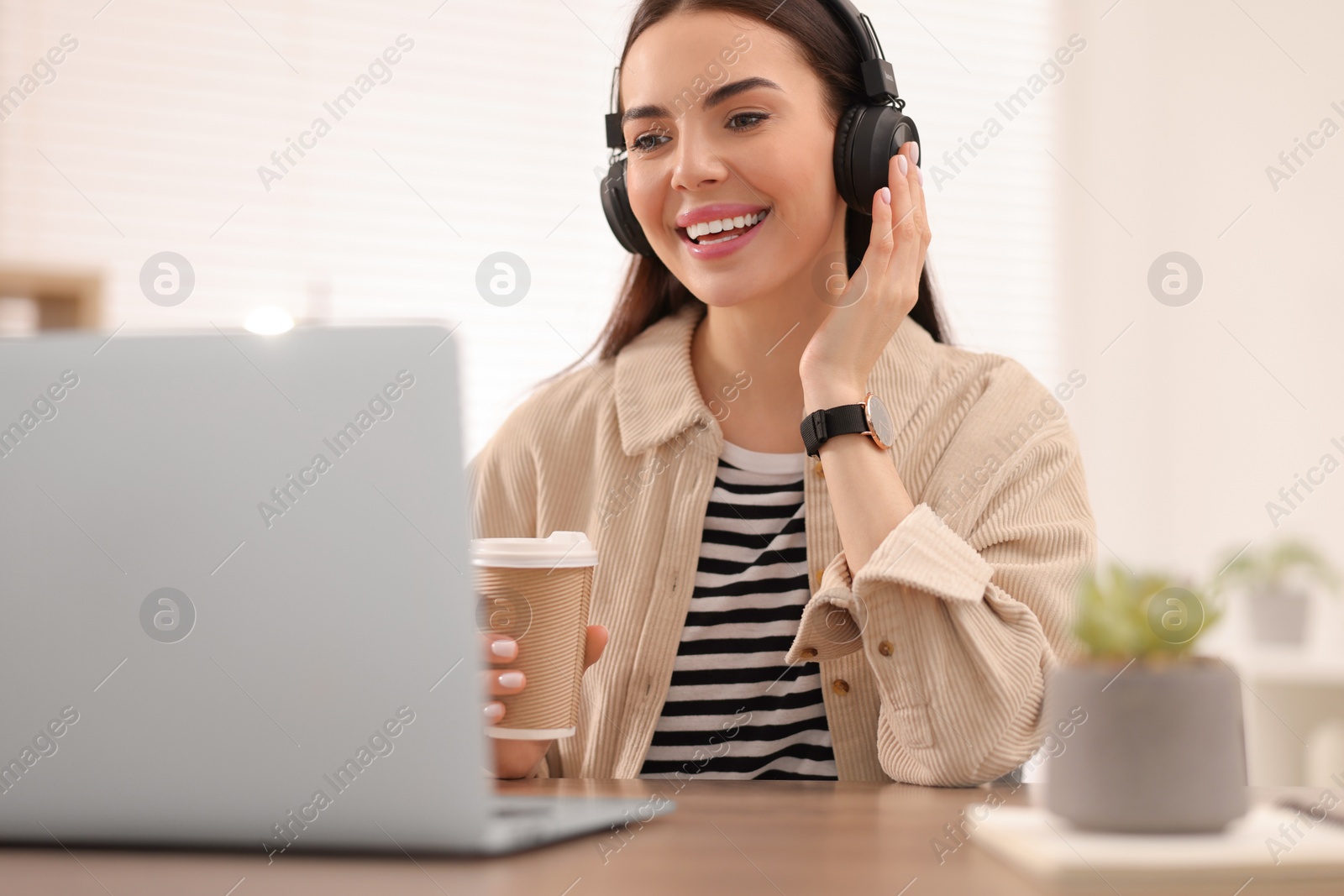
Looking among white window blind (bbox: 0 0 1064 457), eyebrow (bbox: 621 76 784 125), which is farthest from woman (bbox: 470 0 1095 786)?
white window blind (bbox: 0 0 1064 457)

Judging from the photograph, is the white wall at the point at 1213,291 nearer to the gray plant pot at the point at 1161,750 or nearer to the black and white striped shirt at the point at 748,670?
the black and white striped shirt at the point at 748,670

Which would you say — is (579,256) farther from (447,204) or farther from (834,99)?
(834,99)

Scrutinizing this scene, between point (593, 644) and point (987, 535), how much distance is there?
44 cm

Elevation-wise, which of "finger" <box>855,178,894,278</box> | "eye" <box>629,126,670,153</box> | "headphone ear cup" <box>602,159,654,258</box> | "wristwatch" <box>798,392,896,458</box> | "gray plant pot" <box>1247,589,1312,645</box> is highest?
"eye" <box>629,126,670,153</box>

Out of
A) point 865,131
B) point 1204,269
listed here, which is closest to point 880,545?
point 865,131

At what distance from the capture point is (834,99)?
4.80ft

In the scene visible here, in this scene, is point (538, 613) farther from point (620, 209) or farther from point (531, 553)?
point (620, 209)

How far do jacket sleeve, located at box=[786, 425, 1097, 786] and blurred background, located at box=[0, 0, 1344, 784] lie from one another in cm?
145

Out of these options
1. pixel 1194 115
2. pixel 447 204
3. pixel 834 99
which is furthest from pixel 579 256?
pixel 1194 115

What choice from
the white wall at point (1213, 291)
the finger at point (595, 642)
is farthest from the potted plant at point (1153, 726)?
the white wall at point (1213, 291)

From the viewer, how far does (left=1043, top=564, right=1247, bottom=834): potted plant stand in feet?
1.92

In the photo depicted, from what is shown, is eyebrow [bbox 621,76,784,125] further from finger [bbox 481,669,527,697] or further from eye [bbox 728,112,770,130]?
finger [bbox 481,669,527,697]

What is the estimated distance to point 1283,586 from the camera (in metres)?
2.70

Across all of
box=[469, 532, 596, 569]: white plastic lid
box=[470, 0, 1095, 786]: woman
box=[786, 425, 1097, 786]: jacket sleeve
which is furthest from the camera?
box=[470, 0, 1095, 786]: woman
